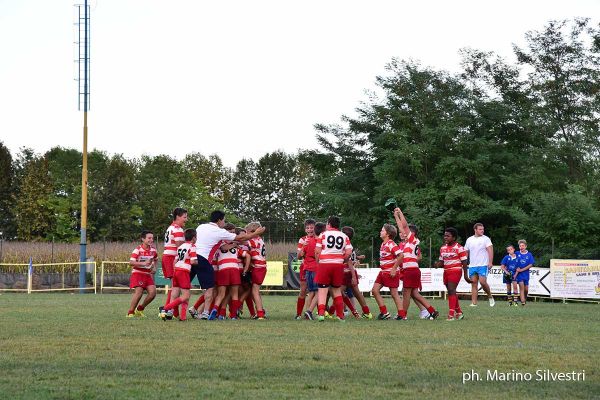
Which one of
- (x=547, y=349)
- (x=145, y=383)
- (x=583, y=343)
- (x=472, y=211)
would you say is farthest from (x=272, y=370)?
(x=472, y=211)

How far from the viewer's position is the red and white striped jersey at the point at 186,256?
58.7 ft

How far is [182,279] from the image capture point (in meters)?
17.9

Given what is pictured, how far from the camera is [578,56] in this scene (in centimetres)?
5647

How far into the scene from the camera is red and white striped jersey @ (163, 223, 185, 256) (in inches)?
731

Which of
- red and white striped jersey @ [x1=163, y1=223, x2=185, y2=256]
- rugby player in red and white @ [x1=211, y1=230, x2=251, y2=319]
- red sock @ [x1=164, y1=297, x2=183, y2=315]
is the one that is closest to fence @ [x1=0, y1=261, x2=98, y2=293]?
red and white striped jersey @ [x1=163, y1=223, x2=185, y2=256]

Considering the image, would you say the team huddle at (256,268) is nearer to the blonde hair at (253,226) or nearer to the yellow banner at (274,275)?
the blonde hair at (253,226)

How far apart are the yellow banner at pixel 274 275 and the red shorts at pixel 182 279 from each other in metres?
24.8

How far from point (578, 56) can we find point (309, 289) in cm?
4106

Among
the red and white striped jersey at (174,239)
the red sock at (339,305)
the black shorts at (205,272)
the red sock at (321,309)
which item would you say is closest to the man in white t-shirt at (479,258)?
the red sock at (339,305)

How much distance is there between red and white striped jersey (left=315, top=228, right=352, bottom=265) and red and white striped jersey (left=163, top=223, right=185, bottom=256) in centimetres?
260

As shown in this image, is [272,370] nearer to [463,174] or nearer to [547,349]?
[547,349]

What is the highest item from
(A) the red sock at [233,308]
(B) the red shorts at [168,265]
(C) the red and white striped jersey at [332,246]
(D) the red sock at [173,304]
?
(C) the red and white striped jersey at [332,246]

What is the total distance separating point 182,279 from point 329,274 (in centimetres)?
267

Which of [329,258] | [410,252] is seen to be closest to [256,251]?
[329,258]
